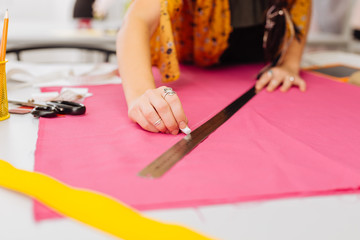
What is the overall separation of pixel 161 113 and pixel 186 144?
0.07 m

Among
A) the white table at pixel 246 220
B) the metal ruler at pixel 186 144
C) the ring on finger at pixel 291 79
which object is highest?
the ring on finger at pixel 291 79

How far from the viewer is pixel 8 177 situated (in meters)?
0.42

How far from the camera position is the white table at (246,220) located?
34 cm

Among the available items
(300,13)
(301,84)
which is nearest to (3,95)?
(301,84)

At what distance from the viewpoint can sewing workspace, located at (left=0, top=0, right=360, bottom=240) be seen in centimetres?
36

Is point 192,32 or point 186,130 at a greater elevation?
point 192,32

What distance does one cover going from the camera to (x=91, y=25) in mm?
2369

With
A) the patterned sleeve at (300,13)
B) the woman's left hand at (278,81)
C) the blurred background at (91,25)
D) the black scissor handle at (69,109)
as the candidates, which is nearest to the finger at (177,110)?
the black scissor handle at (69,109)

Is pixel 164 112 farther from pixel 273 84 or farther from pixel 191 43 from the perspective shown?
pixel 191 43

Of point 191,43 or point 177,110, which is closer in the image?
point 177,110

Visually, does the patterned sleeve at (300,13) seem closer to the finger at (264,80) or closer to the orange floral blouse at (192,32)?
the orange floral blouse at (192,32)

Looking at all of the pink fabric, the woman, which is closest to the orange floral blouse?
the woman

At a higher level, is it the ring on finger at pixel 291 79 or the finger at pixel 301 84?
the ring on finger at pixel 291 79

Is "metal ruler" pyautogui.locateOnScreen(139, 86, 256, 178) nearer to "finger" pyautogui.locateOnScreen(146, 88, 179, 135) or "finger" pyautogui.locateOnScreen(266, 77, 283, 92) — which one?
"finger" pyautogui.locateOnScreen(146, 88, 179, 135)
